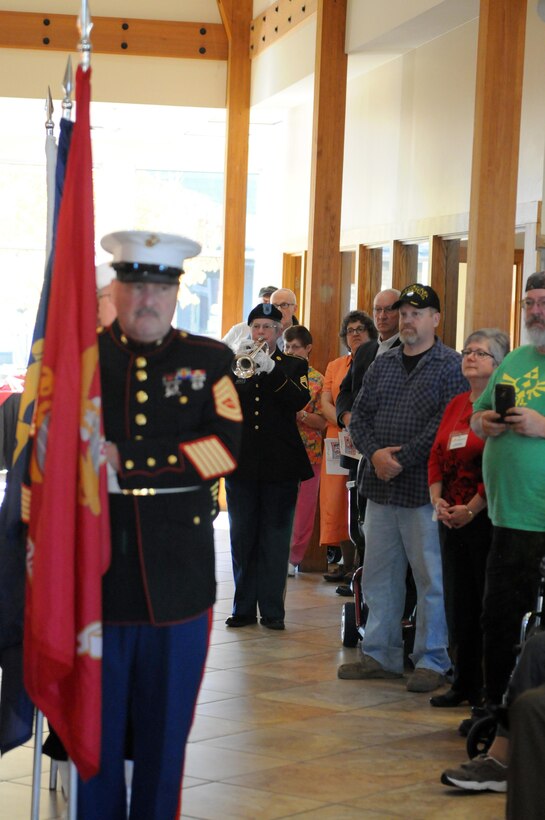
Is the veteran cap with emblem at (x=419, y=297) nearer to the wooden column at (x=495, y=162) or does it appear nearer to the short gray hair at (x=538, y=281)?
the wooden column at (x=495, y=162)

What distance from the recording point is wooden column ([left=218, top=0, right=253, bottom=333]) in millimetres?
11102

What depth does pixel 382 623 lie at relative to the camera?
5.55m

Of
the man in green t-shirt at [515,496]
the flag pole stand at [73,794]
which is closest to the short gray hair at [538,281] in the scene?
the man in green t-shirt at [515,496]

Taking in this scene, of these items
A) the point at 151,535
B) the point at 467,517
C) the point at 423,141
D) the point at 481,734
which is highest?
the point at 423,141

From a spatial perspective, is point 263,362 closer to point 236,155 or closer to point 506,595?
point 506,595

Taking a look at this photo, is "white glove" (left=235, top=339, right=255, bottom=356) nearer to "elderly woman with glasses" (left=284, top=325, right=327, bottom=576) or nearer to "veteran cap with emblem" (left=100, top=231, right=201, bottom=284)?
"elderly woman with glasses" (left=284, top=325, right=327, bottom=576)

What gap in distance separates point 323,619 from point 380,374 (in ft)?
6.18

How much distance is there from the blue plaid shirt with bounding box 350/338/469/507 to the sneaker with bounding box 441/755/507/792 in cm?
151

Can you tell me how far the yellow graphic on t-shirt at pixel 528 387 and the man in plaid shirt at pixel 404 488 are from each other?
890mm

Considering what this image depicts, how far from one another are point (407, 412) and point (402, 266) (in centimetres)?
407

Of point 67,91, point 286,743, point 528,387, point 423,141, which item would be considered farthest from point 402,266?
point 67,91

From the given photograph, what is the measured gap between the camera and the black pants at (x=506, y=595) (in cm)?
437

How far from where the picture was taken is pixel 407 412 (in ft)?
17.7

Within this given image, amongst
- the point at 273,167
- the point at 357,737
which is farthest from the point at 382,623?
the point at 273,167
